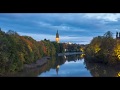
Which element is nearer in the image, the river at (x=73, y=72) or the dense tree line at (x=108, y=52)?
the river at (x=73, y=72)

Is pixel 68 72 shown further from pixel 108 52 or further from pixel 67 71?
pixel 108 52

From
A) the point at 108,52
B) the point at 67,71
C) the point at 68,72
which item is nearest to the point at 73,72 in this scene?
the point at 68,72

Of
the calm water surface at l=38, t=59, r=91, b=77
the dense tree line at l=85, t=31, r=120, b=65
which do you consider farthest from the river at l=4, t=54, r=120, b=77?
the dense tree line at l=85, t=31, r=120, b=65

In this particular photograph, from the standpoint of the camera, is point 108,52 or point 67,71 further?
point 108,52

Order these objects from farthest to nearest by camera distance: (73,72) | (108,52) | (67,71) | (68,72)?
(108,52) < (67,71) < (73,72) < (68,72)

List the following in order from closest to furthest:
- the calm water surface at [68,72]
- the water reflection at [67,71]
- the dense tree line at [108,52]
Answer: the calm water surface at [68,72] < the water reflection at [67,71] < the dense tree line at [108,52]

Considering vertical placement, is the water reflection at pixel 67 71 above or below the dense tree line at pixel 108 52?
below

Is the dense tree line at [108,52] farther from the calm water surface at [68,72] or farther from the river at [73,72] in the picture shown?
the calm water surface at [68,72]

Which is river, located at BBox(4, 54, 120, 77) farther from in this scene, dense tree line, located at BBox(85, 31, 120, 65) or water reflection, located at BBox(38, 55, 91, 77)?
dense tree line, located at BBox(85, 31, 120, 65)

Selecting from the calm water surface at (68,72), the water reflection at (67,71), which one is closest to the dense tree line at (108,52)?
the water reflection at (67,71)
